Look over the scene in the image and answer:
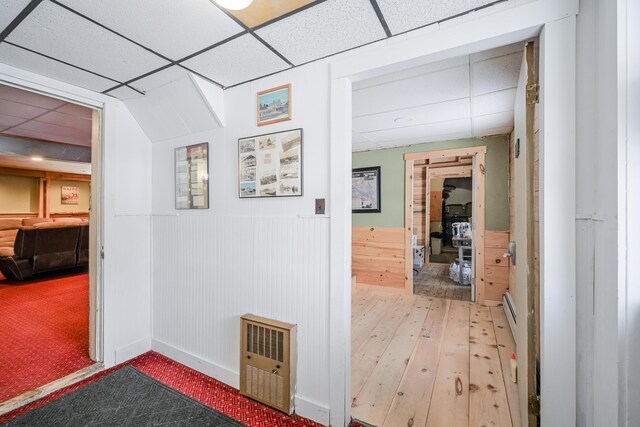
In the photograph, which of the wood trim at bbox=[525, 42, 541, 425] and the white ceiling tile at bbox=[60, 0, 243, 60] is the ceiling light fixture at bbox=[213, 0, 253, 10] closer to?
the white ceiling tile at bbox=[60, 0, 243, 60]

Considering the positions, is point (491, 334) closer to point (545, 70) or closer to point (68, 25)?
point (545, 70)

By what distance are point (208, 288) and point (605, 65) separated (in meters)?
2.43

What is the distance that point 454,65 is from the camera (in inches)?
73.7

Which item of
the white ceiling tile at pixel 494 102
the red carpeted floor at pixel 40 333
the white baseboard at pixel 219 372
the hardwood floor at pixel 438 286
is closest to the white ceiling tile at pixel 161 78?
the white baseboard at pixel 219 372

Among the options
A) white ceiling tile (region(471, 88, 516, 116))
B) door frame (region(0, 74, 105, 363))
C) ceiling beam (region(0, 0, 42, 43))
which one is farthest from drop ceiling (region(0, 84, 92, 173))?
white ceiling tile (region(471, 88, 516, 116))

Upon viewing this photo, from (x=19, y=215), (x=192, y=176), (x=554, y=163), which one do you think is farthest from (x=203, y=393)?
(x=19, y=215)

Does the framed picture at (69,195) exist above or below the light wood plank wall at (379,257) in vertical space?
above

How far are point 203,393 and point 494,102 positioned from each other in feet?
10.8

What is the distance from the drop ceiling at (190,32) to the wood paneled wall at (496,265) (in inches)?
126

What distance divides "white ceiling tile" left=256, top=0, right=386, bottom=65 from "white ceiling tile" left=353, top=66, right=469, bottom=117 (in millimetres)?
744

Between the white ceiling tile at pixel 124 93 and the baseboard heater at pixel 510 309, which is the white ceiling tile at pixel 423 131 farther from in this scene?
the white ceiling tile at pixel 124 93

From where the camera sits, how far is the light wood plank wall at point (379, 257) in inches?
169

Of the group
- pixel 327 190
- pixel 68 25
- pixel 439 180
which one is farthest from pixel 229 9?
pixel 439 180

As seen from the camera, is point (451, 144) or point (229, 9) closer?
point (229, 9)
